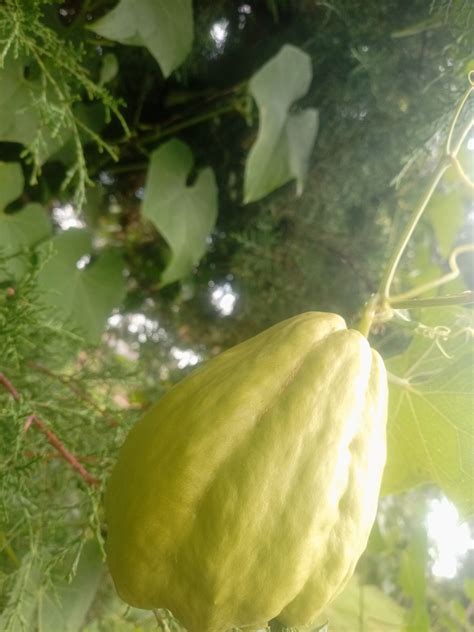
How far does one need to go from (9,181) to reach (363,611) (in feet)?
1.62

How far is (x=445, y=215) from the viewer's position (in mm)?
689

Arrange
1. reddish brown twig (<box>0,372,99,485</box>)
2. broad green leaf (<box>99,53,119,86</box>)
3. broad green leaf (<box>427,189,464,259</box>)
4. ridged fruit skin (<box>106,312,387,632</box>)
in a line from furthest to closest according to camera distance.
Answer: broad green leaf (<box>427,189,464,259</box>), broad green leaf (<box>99,53,119,86</box>), reddish brown twig (<box>0,372,99,485</box>), ridged fruit skin (<box>106,312,387,632</box>)

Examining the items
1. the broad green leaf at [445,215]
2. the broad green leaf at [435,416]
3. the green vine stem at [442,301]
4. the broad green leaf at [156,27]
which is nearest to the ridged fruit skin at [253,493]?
the green vine stem at [442,301]

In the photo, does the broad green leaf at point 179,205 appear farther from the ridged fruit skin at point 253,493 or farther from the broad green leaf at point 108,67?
the ridged fruit skin at point 253,493

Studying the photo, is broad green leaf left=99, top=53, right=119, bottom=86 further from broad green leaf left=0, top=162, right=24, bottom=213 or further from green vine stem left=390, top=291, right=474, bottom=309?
green vine stem left=390, top=291, right=474, bottom=309

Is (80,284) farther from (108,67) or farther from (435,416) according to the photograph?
(435,416)

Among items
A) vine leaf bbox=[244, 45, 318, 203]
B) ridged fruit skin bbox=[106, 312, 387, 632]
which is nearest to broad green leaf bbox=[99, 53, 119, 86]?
vine leaf bbox=[244, 45, 318, 203]

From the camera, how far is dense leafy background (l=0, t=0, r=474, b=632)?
0.43m

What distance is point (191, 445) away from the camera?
0.78 feet

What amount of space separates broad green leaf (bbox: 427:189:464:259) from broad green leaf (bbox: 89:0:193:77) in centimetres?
33

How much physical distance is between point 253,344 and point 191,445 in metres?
0.06

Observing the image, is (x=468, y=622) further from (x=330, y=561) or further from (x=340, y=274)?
(x=330, y=561)

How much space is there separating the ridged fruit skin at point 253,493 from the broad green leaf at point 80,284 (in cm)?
33

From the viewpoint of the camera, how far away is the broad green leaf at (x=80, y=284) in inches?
22.4
